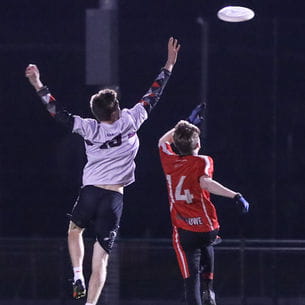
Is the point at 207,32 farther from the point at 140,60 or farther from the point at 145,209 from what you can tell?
the point at 145,209

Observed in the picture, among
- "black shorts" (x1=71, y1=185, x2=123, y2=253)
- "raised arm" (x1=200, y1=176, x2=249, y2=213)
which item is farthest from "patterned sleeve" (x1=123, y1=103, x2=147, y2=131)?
"raised arm" (x1=200, y1=176, x2=249, y2=213)

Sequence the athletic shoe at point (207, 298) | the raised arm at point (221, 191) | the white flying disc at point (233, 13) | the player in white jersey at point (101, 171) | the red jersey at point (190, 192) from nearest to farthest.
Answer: the raised arm at point (221, 191) → the red jersey at point (190, 192) → the player in white jersey at point (101, 171) → the athletic shoe at point (207, 298) → the white flying disc at point (233, 13)

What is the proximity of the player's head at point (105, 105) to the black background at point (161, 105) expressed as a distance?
5.39 metres

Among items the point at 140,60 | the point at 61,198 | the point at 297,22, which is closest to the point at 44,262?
the point at 61,198

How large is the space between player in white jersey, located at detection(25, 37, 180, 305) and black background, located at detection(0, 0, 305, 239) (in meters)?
5.32

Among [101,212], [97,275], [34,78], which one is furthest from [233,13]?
[97,275]

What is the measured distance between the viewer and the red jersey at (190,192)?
896 centimetres

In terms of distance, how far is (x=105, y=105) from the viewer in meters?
9.04

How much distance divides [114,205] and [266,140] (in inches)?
235

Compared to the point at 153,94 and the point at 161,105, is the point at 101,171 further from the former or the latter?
the point at 161,105

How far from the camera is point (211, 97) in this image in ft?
Result: 47.9

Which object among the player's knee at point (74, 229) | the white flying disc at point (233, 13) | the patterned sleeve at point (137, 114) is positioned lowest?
the player's knee at point (74, 229)

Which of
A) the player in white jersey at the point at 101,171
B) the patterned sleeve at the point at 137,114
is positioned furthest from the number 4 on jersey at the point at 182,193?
the patterned sleeve at the point at 137,114

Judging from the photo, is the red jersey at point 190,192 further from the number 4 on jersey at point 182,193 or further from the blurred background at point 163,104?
the blurred background at point 163,104
